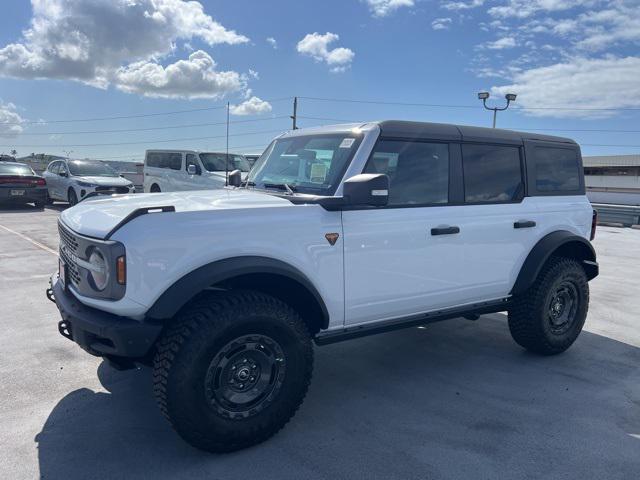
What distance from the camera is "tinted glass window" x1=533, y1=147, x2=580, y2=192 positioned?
4.52m

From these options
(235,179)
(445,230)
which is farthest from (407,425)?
(235,179)

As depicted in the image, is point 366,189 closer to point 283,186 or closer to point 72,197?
point 283,186

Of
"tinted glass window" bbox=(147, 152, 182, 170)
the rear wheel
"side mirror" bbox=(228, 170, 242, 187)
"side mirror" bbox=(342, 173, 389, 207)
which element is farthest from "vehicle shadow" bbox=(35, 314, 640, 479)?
the rear wheel

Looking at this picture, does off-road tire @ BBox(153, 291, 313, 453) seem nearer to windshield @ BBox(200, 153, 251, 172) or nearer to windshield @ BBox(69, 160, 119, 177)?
windshield @ BBox(200, 153, 251, 172)

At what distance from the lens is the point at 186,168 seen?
1446 cm

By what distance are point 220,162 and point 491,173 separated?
36.3 ft

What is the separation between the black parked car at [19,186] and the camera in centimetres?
1501

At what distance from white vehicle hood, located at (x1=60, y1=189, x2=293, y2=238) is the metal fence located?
53.6 feet

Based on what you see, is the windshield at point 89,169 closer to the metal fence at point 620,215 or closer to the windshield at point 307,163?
the windshield at point 307,163

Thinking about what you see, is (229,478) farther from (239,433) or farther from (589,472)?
(589,472)

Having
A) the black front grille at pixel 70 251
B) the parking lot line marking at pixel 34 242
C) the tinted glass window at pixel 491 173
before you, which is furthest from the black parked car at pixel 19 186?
the tinted glass window at pixel 491 173

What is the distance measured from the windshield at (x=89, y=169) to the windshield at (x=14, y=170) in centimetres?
132

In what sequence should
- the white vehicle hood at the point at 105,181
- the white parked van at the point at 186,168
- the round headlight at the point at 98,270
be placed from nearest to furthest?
the round headlight at the point at 98,270 → the white parked van at the point at 186,168 → the white vehicle hood at the point at 105,181

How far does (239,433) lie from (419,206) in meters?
1.94
